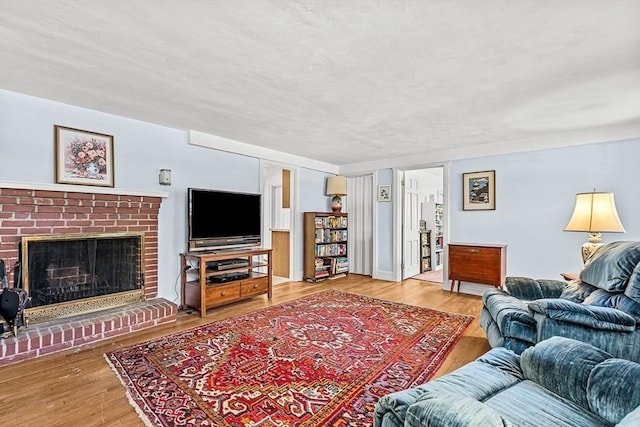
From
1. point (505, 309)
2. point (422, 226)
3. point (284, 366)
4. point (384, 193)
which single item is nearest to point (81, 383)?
point (284, 366)

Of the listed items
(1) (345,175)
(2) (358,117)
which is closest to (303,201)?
(1) (345,175)

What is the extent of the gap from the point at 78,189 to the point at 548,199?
5467mm

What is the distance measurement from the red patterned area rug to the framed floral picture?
5.65ft

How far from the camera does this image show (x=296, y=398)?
74.9 inches

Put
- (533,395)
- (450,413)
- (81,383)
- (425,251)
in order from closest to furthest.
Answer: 1. (450,413)
2. (533,395)
3. (81,383)
4. (425,251)

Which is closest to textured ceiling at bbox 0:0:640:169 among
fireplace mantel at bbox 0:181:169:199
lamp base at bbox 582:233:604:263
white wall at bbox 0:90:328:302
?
white wall at bbox 0:90:328:302

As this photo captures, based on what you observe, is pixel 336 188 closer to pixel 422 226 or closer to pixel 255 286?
pixel 422 226

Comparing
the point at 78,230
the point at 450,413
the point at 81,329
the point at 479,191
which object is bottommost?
the point at 81,329

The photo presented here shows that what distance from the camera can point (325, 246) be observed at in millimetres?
5691

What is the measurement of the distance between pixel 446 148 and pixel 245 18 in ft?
12.8

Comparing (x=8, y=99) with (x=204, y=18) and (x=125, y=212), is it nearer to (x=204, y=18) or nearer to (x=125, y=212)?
(x=125, y=212)

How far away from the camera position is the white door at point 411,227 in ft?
18.8

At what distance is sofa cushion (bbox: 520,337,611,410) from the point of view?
1242 mm

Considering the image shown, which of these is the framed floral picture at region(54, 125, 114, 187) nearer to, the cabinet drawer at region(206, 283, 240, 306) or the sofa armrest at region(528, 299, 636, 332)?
the cabinet drawer at region(206, 283, 240, 306)
